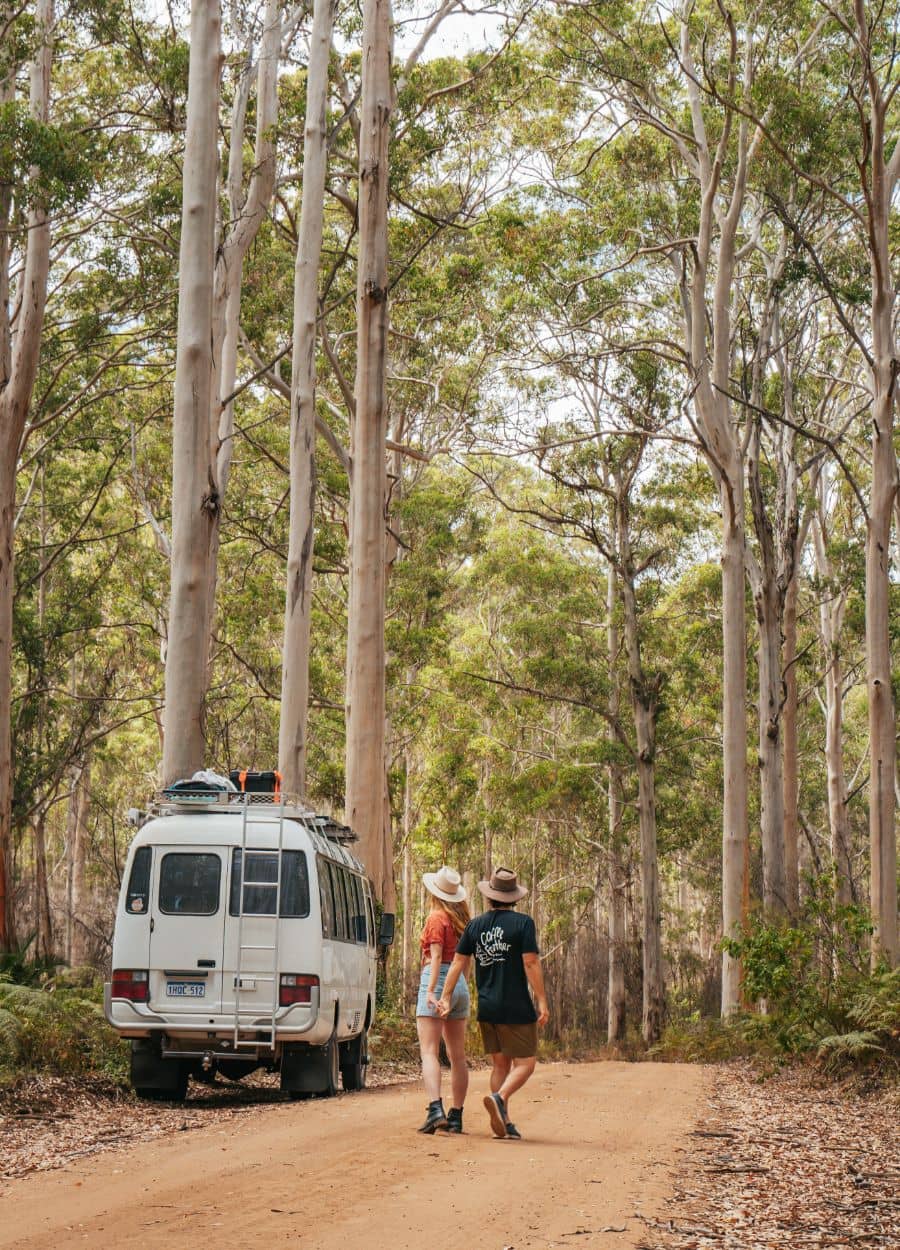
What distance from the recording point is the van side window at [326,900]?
10.5 m

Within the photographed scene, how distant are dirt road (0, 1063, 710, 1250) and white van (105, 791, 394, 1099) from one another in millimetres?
901

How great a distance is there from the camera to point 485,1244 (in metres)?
5.13

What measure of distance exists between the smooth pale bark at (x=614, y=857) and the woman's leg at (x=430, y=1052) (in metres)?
24.3

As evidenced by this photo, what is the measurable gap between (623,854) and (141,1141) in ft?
101

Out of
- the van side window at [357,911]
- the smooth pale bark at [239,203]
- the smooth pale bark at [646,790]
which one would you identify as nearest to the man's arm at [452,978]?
the van side window at [357,911]

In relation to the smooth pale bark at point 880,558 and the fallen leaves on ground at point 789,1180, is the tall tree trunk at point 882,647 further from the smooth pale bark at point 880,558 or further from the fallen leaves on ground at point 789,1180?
the fallen leaves on ground at point 789,1180

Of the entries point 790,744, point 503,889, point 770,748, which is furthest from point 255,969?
point 790,744

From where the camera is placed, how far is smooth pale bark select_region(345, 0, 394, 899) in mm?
18109

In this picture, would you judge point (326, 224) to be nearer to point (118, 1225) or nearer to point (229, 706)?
point (229, 706)

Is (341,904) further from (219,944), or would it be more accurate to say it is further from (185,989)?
(185,989)

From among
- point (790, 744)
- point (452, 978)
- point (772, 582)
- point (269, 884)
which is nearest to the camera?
point (452, 978)

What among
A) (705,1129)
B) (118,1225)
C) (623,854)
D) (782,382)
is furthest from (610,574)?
(118,1225)

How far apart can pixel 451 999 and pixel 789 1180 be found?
2190 millimetres

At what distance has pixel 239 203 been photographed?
68.6ft
